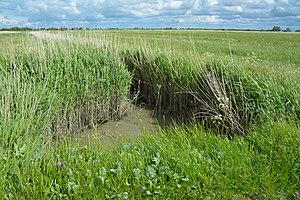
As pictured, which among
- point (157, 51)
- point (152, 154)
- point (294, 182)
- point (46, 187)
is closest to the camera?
point (46, 187)

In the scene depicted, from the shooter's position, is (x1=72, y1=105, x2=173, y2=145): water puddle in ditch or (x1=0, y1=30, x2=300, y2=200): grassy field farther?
(x1=72, y1=105, x2=173, y2=145): water puddle in ditch

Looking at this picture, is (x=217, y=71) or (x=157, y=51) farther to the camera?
(x=157, y=51)

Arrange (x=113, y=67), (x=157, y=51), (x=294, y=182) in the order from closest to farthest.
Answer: (x=294, y=182)
(x=113, y=67)
(x=157, y=51)

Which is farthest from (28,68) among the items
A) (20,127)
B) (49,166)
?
(49,166)

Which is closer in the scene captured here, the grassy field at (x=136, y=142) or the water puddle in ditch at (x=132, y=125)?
the grassy field at (x=136, y=142)

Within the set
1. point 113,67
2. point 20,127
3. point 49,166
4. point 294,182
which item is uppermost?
point 113,67

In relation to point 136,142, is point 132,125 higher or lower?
lower

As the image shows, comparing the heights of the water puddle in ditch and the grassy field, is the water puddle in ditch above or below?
below

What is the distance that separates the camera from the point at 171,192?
317cm

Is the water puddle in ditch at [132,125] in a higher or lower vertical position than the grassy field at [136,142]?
lower

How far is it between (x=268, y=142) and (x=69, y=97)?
167 inches

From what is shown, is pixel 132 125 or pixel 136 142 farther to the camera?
pixel 132 125

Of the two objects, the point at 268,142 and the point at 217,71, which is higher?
the point at 217,71

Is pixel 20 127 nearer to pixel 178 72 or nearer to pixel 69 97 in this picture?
pixel 69 97
